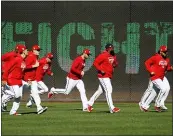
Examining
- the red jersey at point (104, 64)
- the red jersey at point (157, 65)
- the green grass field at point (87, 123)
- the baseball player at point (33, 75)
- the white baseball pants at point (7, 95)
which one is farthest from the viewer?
the red jersey at point (157, 65)

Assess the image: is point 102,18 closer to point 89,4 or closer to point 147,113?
point 89,4

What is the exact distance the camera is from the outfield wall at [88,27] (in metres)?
31.9

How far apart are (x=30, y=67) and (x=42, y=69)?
17.3ft

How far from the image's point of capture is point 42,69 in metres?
28.9

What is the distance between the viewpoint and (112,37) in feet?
105

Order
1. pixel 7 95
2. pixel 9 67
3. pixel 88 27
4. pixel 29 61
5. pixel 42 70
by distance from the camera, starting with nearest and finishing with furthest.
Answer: pixel 9 67 < pixel 7 95 < pixel 29 61 < pixel 42 70 < pixel 88 27

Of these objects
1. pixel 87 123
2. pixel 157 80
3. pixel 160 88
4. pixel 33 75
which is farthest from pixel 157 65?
pixel 87 123

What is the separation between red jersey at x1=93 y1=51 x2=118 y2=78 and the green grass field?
50.7 inches

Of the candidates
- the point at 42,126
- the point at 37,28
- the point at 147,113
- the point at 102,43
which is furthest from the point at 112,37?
the point at 42,126

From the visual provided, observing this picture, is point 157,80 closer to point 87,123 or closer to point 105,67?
point 105,67

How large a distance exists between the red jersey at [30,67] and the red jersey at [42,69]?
3670 mm

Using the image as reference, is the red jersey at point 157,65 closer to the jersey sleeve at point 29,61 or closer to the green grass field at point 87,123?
the green grass field at point 87,123

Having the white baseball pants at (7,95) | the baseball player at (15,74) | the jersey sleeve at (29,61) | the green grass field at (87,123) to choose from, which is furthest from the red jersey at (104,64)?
the baseball player at (15,74)

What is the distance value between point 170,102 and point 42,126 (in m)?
14.1
